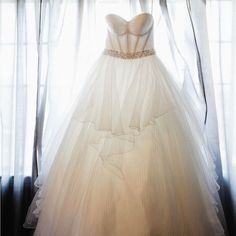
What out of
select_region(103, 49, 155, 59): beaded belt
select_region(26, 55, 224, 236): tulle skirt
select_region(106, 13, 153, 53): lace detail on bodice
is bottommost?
select_region(26, 55, 224, 236): tulle skirt

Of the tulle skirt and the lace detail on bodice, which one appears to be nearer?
the tulle skirt

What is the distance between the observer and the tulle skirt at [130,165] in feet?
2.42

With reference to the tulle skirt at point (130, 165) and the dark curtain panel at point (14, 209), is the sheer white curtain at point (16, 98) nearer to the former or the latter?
the dark curtain panel at point (14, 209)

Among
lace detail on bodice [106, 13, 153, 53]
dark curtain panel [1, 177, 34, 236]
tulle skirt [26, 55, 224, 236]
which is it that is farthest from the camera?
dark curtain panel [1, 177, 34, 236]

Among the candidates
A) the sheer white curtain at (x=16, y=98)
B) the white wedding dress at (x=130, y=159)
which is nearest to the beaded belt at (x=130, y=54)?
the white wedding dress at (x=130, y=159)

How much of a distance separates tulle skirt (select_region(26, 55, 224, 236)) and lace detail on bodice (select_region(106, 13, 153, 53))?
64 millimetres

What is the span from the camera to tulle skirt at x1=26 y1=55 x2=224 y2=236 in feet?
2.42

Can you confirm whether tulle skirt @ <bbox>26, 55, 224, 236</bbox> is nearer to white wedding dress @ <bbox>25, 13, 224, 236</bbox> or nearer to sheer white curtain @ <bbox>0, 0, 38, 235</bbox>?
white wedding dress @ <bbox>25, 13, 224, 236</bbox>

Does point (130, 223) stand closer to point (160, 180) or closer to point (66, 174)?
point (160, 180)

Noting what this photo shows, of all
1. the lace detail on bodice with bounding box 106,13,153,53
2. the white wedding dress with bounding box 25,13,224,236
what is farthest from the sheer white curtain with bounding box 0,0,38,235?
the lace detail on bodice with bounding box 106,13,153,53

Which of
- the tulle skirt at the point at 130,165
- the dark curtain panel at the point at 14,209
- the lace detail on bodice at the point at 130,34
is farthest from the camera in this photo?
the dark curtain panel at the point at 14,209

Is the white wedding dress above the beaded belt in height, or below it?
below

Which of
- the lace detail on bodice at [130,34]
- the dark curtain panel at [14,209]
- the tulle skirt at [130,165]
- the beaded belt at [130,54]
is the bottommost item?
the dark curtain panel at [14,209]

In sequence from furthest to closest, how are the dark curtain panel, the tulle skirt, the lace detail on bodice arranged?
the dark curtain panel → the lace detail on bodice → the tulle skirt
